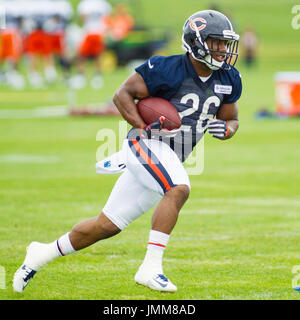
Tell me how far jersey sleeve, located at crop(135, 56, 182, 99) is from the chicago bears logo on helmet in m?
0.28

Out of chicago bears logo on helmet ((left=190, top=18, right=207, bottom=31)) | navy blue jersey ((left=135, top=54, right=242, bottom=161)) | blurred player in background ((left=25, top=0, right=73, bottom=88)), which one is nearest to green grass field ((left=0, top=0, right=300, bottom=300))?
navy blue jersey ((left=135, top=54, right=242, bottom=161))

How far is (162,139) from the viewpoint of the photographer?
539 centimetres

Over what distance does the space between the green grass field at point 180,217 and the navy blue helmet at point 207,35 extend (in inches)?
62.8

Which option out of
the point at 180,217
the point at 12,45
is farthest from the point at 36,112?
the point at 180,217

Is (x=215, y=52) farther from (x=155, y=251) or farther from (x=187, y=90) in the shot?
(x=155, y=251)

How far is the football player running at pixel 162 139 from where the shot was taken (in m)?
5.10

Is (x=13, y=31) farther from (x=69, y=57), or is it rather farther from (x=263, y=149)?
(x=263, y=149)

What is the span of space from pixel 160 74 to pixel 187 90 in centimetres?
24

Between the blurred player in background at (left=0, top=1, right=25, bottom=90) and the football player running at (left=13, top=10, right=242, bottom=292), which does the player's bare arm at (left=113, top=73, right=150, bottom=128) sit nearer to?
the football player running at (left=13, top=10, right=242, bottom=292)

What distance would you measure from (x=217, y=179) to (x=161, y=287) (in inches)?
215

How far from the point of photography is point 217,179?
34.0ft

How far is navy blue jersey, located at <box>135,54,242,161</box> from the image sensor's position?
532 centimetres

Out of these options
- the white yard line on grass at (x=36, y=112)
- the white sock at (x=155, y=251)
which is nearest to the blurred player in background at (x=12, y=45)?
the white yard line on grass at (x=36, y=112)

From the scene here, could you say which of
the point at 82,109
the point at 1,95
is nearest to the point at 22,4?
the point at 1,95
